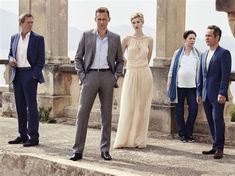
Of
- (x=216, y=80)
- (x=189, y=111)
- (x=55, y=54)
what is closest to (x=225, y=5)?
(x=216, y=80)

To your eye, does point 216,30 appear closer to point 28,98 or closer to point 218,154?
point 218,154

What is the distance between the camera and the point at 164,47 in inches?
351

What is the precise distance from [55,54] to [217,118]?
14.5 ft

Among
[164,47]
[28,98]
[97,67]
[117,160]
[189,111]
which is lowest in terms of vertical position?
[117,160]

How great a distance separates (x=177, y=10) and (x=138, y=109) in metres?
1.87

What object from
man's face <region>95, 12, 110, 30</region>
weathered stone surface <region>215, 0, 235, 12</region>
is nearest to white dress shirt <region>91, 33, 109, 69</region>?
man's face <region>95, 12, 110, 30</region>

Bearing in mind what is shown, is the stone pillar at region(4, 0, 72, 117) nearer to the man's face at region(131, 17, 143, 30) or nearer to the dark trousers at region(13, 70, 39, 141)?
the dark trousers at region(13, 70, 39, 141)

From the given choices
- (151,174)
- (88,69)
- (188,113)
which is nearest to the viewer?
(151,174)

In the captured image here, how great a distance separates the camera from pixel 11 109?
11133mm

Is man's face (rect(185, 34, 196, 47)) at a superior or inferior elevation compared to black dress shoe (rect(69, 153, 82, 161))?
superior

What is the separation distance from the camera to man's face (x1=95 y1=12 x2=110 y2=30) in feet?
21.9

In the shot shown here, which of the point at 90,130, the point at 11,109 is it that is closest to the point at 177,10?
the point at 90,130

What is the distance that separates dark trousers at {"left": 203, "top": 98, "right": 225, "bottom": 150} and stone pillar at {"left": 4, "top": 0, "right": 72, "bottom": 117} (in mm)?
3940

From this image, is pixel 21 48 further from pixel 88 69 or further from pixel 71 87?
pixel 71 87
